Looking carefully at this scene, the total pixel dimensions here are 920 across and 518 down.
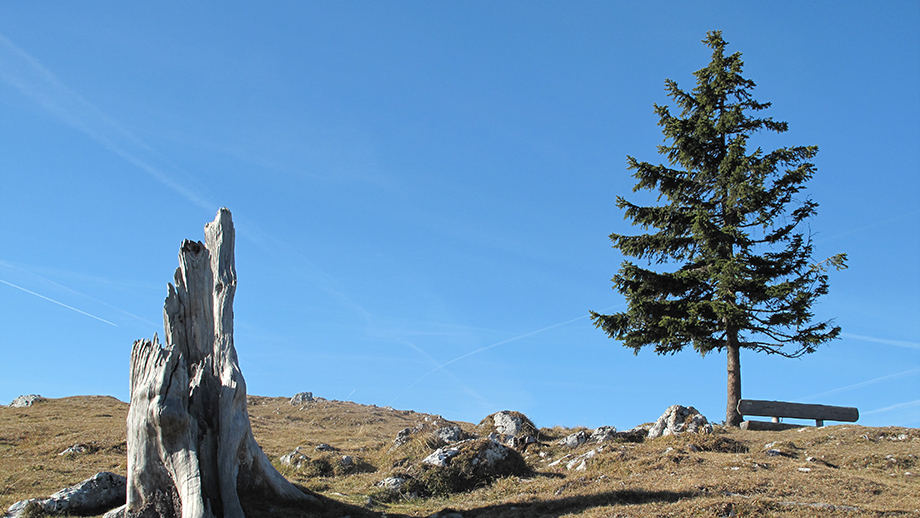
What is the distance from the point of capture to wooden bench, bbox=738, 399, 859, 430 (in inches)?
969

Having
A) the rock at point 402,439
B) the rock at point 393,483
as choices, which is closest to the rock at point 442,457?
the rock at point 393,483

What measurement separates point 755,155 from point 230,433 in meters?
23.7

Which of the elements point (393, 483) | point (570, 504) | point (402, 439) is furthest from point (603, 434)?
point (570, 504)

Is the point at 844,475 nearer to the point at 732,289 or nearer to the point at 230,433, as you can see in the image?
the point at 732,289

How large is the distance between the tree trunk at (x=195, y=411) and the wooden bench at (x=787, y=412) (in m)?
18.4

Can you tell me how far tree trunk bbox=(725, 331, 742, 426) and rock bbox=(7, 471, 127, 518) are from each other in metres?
21.6

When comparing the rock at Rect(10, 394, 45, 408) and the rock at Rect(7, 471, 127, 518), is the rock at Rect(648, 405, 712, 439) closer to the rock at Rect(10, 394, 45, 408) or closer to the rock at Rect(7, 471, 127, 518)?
the rock at Rect(7, 471, 127, 518)

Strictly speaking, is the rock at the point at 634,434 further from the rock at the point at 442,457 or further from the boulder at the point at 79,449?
the boulder at the point at 79,449

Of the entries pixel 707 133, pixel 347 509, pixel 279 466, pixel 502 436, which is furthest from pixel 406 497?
pixel 707 133

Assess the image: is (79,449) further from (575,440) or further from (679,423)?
(679,423)

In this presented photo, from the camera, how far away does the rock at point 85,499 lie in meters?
13.0

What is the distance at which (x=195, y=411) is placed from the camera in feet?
41.0

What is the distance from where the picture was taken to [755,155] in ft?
87.2

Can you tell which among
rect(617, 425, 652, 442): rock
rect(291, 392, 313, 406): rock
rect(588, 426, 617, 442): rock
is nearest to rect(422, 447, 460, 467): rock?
rect(588, 426, 617, 442): rock
